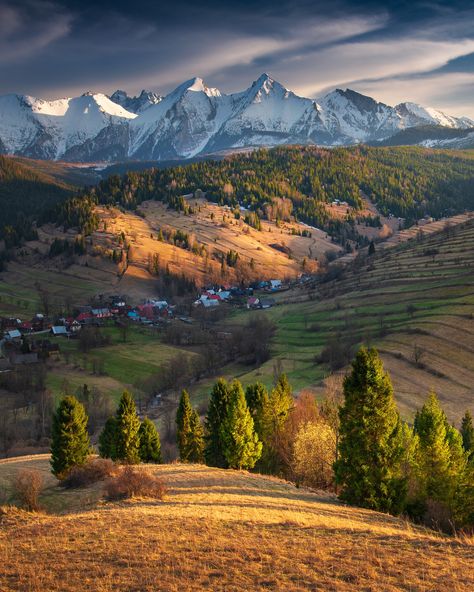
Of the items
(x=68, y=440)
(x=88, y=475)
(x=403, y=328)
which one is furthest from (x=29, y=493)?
(x=403, y=328)

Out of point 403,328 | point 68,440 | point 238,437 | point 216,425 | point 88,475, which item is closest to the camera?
point 88,475

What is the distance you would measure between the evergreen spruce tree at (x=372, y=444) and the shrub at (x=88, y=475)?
21514 mm

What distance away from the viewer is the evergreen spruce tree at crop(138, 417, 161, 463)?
6600 centimetres

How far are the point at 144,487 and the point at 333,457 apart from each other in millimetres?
21743

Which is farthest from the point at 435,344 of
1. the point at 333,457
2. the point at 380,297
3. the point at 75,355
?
the point at 75,355

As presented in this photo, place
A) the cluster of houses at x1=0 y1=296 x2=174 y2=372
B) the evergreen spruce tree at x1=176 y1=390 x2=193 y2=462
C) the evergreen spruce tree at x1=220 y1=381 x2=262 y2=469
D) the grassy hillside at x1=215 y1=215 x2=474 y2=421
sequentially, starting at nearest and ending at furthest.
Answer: the evergreen spruce tree at x1=220 y1=381 x2=262 y2=469 < the evergreen spruce tree at x1=176 y1=390 x2=193 y2=462 < the grassy hillside at x1=215 y1=215 x2=474 y2=421 < the cluster of houses at x1=0 y1=296 x2=174 y2=372

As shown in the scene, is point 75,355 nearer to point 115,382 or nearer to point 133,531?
point 115,382

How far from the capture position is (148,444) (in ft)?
218

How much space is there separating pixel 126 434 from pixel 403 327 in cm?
8692

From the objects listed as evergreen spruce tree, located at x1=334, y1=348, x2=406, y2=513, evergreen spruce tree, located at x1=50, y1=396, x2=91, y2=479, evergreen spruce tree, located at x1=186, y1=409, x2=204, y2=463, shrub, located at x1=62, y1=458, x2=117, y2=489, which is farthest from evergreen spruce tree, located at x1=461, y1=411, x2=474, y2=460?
evergreen spruce tree, located at x1=50, y1=396, x2=91, y2=479

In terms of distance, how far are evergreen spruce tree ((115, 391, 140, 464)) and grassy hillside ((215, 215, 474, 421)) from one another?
48251 mm

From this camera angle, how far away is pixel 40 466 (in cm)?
6109

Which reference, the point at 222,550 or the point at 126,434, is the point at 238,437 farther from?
the point at 222,550

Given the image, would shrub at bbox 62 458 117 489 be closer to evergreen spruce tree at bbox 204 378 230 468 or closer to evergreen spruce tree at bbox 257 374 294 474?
evergreen spruce tree at bbox 204 378 230 468
